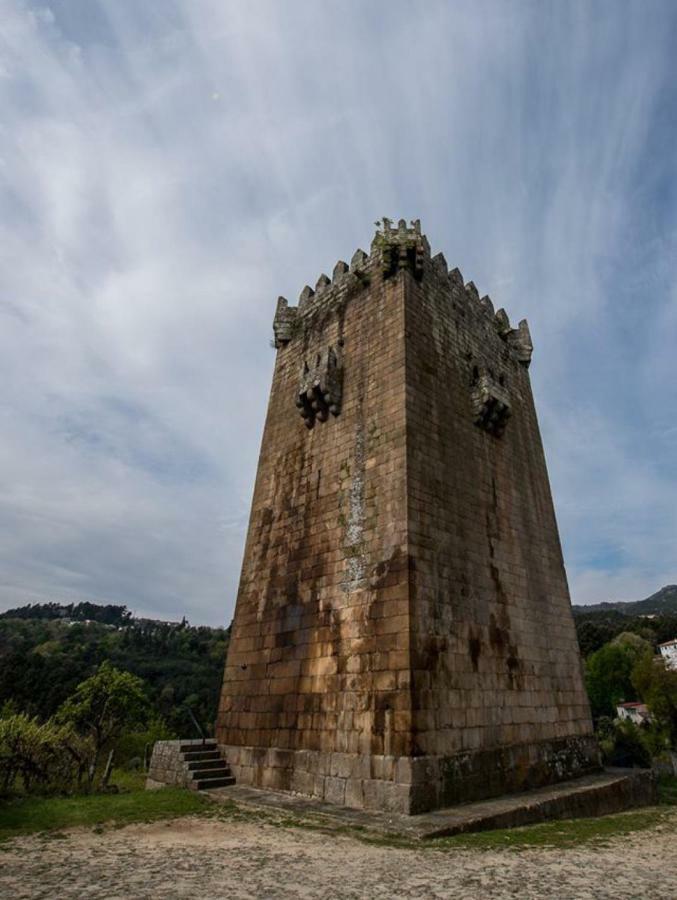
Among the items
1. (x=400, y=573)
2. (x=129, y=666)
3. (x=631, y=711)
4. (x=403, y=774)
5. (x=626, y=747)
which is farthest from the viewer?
(x=129, y=666)

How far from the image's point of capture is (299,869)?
5.41 m

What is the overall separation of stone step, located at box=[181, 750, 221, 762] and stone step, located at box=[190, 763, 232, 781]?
1.13 ft

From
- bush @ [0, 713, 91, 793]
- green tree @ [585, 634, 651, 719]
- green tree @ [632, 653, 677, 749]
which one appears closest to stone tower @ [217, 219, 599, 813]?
bush @ [0, 713, 91, 793]

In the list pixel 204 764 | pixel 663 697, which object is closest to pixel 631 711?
pixel 663 697

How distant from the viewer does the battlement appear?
43.9ft

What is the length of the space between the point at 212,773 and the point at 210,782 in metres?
0.35

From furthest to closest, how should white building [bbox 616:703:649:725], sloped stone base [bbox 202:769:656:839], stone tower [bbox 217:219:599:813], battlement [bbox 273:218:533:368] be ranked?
white building [bbox 616:703:649:725] → battlement [bbox 273:218:533:368] → stone tower [bbox 217:219:599:813] → sloped stone base [bbox 202:769:656:839]

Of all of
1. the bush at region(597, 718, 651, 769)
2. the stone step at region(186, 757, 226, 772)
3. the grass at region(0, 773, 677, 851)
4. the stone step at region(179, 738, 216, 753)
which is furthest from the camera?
the bush at region(597, 718, 651, 769)

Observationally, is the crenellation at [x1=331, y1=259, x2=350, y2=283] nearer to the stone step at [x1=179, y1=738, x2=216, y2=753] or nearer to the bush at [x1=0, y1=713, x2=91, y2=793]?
the stone step at [x1=179, y1=738, x2=216, y2=753]

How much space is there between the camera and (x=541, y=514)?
584 inches

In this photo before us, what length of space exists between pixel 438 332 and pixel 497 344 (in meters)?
3.76

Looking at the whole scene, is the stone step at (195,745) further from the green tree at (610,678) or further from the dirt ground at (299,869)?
the green tree at (610,678)

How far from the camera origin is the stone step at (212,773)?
10.8m

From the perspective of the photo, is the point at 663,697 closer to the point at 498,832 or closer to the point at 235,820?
the point at 498,832
